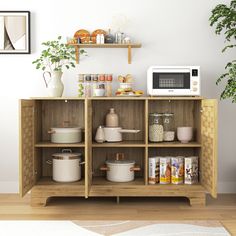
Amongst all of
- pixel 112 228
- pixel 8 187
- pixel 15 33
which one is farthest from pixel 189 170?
pixel 15 33

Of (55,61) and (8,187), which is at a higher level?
(55,61)

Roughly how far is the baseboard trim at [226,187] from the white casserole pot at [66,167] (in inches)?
51.0

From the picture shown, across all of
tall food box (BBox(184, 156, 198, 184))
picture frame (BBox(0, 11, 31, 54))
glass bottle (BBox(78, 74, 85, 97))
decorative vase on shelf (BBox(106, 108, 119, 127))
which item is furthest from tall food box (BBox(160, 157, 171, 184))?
picture frame (BBox(0, 11, 31, 54))

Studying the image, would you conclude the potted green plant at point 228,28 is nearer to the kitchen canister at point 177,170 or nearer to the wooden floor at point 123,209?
the kitchen canister at point 177,170

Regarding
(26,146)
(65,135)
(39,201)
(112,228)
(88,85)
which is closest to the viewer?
(112,228)

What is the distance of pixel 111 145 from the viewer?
317 cm

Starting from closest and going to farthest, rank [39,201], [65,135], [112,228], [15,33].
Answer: [112,228], [39,201], [65,135], [15,33]

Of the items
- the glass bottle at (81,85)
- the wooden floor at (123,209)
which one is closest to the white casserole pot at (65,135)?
the glass bottle at (81,85)

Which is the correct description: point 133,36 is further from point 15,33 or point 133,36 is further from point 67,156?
point 67,156

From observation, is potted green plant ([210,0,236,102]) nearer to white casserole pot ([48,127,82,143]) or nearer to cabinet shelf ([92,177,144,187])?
cabinet shelf ([92,177,144,187])

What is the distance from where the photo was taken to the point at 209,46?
345 centimetres

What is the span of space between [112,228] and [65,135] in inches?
37.9

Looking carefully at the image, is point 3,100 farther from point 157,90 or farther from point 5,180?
point 157,90

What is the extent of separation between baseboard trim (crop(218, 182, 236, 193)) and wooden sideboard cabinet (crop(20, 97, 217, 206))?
0.39 m
